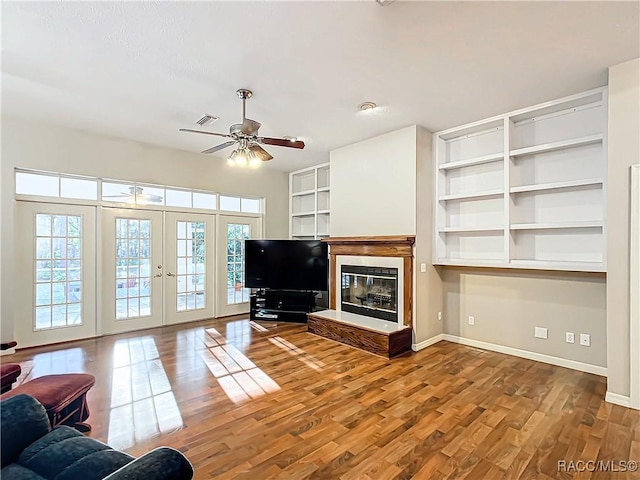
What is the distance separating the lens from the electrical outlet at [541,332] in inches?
152

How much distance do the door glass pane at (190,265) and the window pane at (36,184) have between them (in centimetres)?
177

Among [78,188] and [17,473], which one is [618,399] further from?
[78,188]

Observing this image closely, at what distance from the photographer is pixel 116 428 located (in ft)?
8.17

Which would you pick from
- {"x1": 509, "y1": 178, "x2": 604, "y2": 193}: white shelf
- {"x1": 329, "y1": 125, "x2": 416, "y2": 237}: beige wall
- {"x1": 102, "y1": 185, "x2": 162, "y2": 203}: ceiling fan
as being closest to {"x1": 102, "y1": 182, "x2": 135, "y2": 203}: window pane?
{"x1": 102, "y1": 185, "x2": 162, "y2": 203}: ceiling fan

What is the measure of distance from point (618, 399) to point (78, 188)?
270 inches

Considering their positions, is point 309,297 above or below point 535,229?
below

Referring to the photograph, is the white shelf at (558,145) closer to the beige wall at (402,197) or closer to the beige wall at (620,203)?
the beige wall at (620,203)

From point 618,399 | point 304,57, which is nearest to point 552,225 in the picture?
point 618,399

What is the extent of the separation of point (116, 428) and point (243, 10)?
10.5 feet

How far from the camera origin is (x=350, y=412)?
8.98 ft

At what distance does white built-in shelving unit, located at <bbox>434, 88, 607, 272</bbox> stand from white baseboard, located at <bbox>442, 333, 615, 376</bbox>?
1.13 metres

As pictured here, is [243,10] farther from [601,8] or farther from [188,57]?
[601,8]

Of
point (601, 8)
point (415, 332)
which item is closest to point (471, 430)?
point (415, 332)

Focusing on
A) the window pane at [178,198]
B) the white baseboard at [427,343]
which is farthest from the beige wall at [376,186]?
the window pane at [178,198]
